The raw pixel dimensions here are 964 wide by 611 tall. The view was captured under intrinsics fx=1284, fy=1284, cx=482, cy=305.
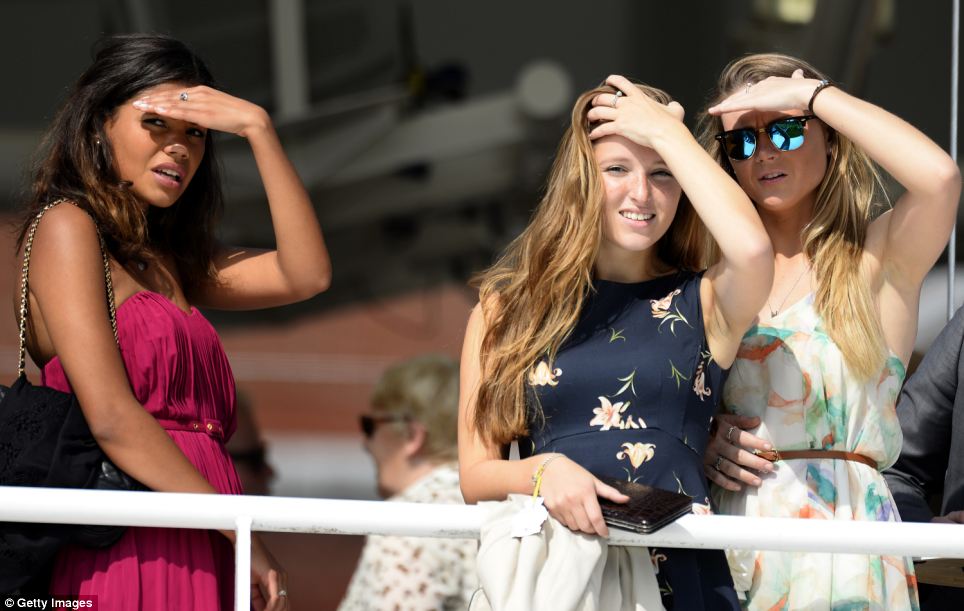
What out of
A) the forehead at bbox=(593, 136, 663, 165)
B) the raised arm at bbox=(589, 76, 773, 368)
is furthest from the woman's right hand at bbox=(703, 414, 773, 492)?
the forehead at bbox=(593, 136, 663, 165)

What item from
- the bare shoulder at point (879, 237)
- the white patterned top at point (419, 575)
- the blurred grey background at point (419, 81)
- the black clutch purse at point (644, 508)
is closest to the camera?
the black clutch purse at point (644, 508)

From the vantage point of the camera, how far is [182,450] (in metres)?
2.25

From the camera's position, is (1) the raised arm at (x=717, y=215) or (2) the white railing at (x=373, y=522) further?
(1) the raised arm at (x=717, y=215)

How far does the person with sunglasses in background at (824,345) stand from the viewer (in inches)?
87.4

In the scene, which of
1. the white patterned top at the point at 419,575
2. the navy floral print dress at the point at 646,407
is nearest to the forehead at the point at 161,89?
the navy floral print dress at the point at 646,407

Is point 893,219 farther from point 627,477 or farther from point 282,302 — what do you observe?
point 282,302

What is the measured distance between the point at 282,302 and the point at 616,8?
23.9 feet

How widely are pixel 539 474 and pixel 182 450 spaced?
0.67 metres

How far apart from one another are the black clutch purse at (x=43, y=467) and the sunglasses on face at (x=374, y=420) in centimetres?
174

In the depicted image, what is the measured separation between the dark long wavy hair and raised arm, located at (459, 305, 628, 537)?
0.64m

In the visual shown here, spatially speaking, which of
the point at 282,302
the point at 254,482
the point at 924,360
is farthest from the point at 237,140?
the point at 924,360

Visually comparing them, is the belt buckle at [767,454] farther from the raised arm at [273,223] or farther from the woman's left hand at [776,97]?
the raised arm at [273,223]

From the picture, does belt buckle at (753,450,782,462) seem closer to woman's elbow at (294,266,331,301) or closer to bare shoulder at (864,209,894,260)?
bare shoulder at (864,209,894,260)

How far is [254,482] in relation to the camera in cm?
495
